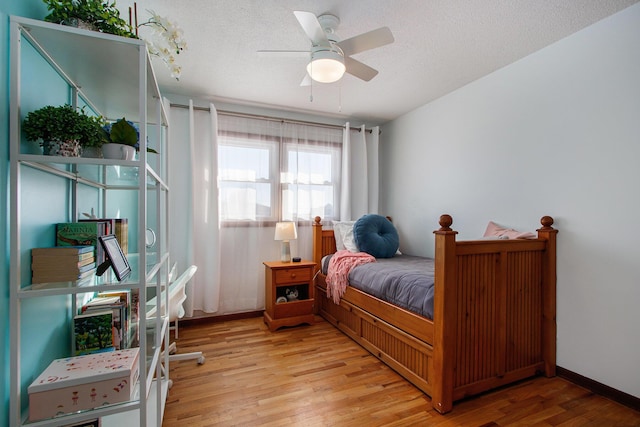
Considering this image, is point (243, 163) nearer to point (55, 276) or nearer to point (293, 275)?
point (293, 275)

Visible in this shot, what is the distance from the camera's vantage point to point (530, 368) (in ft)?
6.91

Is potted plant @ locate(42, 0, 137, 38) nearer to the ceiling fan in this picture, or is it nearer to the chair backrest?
the ceiling fan

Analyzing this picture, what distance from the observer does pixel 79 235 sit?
1247mm

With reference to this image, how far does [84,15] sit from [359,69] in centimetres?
152

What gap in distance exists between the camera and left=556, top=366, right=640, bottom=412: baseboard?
69.4 inches

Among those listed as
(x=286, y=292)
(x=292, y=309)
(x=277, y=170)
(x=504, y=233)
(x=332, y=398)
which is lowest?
(x=332, y=398)

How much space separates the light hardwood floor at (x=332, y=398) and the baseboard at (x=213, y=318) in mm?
620

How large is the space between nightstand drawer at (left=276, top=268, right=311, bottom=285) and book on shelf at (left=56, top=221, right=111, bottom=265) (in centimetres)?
194

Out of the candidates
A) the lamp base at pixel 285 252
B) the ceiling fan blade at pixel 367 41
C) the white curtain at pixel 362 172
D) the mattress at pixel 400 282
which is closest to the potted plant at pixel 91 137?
the ceiling fan blade at pixel 367 41

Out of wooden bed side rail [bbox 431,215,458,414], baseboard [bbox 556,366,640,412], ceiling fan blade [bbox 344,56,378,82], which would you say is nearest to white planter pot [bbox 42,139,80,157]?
ceiling fan blade [bbox 344,56,378,82]

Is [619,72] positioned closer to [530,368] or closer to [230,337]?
[530,368]

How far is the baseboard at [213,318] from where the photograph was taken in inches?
124

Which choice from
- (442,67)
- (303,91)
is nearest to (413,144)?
(442,67)

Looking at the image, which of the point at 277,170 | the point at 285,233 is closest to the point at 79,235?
the point at 285,233
